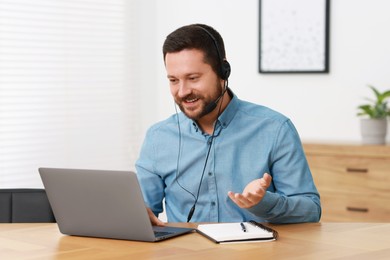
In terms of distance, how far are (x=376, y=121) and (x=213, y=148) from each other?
204 centimetres

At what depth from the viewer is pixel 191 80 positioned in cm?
278

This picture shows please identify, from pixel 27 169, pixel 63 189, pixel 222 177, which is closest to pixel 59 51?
pixel 27 169

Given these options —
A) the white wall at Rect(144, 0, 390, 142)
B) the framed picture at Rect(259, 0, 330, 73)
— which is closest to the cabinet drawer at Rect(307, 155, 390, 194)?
the white wall at Rect(144, 0, 390, 142)

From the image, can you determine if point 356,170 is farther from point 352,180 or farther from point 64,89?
point 64,89

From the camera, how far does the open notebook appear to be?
2.20 m

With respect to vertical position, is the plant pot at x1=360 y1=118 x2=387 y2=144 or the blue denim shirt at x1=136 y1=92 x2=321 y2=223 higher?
the blue denim shirt at x1=136 y1=92 x2=321 y2=223

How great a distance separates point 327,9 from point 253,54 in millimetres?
648

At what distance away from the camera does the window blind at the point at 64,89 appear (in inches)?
192

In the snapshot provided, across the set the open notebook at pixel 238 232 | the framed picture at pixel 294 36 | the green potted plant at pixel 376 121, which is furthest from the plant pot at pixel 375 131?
the open notebook at pixel 238 232

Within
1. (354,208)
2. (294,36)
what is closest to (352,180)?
(354,208)

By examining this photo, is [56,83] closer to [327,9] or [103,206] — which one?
[327,9]

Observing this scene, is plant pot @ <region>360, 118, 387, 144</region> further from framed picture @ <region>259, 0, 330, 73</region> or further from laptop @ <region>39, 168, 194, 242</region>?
laptop @ <region>39, 168, 194, 242</region>

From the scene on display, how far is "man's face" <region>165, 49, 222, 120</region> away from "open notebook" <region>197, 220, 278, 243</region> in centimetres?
55

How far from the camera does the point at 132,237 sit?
2246 mm
